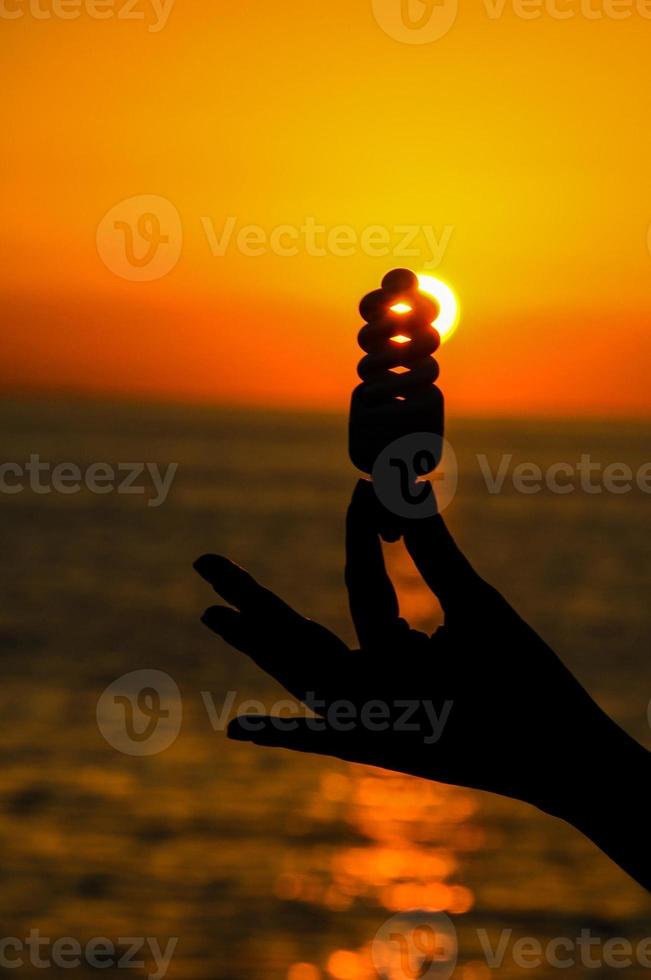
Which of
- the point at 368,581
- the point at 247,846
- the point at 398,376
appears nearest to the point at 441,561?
the point at 368,581

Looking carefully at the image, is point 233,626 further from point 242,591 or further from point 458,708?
point 458,708

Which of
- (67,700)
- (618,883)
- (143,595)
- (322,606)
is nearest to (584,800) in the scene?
(618,883)

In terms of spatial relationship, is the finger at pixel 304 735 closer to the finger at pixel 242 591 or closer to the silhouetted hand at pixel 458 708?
the silhouetted hand at pixel 458 708

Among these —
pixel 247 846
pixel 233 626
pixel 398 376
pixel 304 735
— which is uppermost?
pixel 247 846

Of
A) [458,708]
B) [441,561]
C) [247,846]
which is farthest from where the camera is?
[247,846]

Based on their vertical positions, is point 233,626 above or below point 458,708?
above

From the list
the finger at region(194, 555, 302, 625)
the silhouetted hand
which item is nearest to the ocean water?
the silhouetted hand

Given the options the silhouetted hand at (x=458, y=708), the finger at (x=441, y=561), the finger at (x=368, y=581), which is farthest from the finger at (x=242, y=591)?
the finger at (x=441, y=561)

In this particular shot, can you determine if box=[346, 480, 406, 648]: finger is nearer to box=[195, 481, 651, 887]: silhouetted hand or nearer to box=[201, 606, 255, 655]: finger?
box=[195, 481, 651, 887]: silhouetted hand
